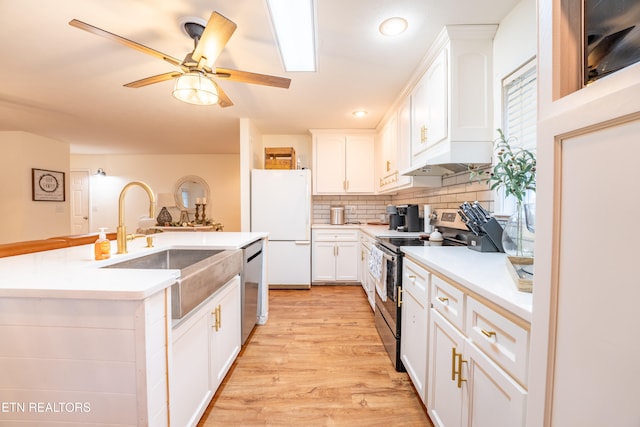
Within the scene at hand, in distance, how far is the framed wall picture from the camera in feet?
13.9

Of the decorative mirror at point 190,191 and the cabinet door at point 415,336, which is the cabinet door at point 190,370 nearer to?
the cabinet door at point 415,336

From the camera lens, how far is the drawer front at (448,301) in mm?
1057

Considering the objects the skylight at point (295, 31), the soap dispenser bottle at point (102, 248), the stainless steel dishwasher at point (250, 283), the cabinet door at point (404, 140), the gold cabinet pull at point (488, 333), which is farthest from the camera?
the cabinet door at point (404, 140)

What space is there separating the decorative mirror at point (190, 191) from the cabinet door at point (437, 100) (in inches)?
215

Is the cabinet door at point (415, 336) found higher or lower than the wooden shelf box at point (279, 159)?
lower

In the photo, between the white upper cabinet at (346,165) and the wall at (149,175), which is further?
the wall at (149,175)

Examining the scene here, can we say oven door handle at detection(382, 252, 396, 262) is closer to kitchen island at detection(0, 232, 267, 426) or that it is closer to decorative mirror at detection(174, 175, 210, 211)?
kitchen island at detection(0, 232, 267, 426)

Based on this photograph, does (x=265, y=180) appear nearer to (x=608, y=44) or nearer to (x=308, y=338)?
(x=308, y=338)

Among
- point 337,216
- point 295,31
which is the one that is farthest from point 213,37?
point 337,216

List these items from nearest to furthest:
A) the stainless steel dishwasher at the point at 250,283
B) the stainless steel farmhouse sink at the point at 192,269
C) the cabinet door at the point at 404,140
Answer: the stainless steel farmhouse sink at the point at 192,269 < the stainless steel dishwasher at the point at 250,283 < the cabinet door at the point at 404,140

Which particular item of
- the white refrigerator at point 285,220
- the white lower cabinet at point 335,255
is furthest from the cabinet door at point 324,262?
the white refrigerator at point 285,220

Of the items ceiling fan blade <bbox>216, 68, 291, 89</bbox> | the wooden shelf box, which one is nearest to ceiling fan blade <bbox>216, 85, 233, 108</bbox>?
ceiling fan blade <bbox>216, 68, 291, 89</bbox>

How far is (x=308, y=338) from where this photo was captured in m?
2.23

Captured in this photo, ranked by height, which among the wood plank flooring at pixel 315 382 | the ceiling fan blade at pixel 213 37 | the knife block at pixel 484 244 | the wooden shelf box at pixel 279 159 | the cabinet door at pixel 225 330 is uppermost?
the ceiling fan blade at pixel 213 37
